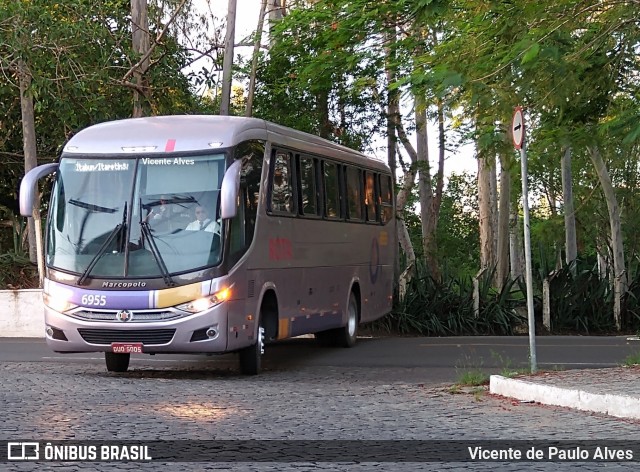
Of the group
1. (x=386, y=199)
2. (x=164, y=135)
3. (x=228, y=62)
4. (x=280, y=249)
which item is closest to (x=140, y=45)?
(x=228, y=62)

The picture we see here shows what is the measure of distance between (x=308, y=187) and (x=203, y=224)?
12.1ft

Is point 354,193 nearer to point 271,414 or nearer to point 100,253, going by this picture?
point 100,253

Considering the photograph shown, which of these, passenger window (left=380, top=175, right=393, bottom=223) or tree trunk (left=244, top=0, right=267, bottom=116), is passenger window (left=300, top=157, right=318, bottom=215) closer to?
passenger window (left=380, top=175, right=393, bottom=223)

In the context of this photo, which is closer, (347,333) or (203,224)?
(203,224)

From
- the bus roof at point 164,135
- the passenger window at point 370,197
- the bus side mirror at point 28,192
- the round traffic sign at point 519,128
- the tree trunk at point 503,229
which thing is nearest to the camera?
the round traffic sign at point 519,128

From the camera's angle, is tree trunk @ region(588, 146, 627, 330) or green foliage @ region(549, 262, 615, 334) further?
tree trunk @ region(588, 146, 627, 330)

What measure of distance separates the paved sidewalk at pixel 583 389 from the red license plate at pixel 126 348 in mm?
4476

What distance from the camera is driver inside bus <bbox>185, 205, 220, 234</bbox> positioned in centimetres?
1481

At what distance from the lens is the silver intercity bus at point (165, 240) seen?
14.7 m

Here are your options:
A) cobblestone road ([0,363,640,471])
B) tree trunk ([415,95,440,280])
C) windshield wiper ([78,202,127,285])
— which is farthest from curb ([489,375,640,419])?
tree trunk ([415,95,440,280])

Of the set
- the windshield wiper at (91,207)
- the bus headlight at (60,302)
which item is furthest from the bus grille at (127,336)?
the windshield wiper at (91,207)

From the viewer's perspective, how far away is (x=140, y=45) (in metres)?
26.2

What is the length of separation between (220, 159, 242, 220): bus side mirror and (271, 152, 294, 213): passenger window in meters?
1.88

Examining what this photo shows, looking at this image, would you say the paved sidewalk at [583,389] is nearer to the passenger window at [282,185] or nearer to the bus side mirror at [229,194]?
the bus side mirror at [229,194]
